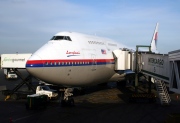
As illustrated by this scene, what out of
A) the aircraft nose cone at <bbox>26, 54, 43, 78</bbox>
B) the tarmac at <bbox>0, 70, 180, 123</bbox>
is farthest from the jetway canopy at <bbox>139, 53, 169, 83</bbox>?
the aircraft nose cone at <bbox>26, 54, 43, 78</bbox>

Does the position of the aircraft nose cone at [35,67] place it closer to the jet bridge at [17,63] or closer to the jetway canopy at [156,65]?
the jetway canopy at [156,65]

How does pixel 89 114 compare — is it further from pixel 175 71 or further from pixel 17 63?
pixel 17 63

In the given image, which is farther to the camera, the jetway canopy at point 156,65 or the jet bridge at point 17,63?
the jet bridge at point 17,63

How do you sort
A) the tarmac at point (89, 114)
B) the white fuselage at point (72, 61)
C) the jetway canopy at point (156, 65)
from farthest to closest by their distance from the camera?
the white fuselage at point (72, 61) → the tarmac at point (89, 114) → the jetway canopy at point (156, 65)

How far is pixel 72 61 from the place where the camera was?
2200 centimetres

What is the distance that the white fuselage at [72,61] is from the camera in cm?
2033

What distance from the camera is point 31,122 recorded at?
17734 millimetres

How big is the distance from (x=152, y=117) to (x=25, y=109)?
1207cm

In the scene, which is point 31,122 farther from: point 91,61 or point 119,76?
point 119,76

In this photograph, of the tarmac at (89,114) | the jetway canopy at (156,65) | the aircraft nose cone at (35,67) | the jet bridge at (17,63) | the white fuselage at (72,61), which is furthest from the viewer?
the jet bridge at (17,63)

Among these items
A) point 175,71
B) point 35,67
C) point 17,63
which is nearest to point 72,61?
point 35,67

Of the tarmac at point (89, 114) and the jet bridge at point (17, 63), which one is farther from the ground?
the jet bridge at point (17, 63)

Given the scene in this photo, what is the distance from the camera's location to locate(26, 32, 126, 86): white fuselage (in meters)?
20.3

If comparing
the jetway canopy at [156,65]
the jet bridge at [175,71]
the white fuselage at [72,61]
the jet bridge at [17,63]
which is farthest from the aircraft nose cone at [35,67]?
the jet bridge at [17,63]
